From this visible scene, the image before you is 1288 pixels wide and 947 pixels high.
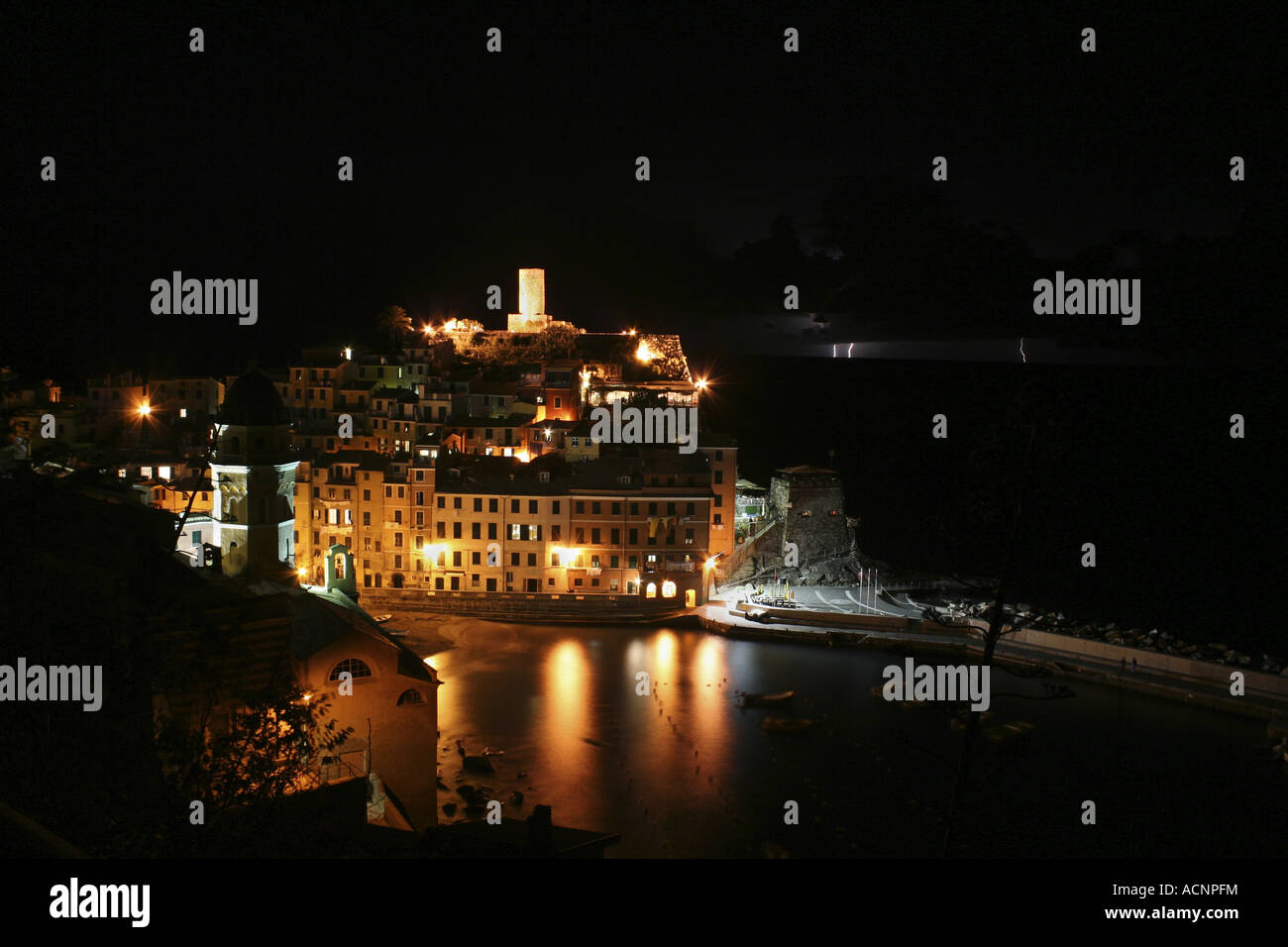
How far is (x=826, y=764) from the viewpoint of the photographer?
487 inches

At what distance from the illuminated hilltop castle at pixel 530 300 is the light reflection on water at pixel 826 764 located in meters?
14.6

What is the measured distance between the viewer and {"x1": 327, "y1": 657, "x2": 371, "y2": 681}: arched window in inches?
311

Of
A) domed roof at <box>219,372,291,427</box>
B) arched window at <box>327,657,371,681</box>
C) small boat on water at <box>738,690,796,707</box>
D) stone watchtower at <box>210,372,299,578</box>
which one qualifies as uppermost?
domed roof at <box>219,372,291,427</box>

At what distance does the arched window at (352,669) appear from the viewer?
7.91 meters

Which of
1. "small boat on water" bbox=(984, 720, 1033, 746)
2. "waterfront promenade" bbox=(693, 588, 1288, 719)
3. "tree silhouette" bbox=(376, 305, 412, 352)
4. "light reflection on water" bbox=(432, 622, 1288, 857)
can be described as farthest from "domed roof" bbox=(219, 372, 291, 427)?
"tree silhouette" bbox=(376, 305, 412, 352)

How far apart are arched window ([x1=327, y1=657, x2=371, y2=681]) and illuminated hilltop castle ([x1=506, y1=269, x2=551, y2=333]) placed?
74.1ft

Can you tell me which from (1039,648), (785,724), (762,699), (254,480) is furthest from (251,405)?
(1039,648)

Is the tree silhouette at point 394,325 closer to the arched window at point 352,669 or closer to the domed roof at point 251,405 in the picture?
the domed roof at point 251,405

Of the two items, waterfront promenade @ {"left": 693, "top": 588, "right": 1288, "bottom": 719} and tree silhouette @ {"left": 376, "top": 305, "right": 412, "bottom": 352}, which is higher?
tree silhouette @ {"left": 376, "top": 305, "right": 412, "bottom": 352}

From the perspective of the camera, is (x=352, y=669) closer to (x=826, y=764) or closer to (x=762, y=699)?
(x=826, y=764)

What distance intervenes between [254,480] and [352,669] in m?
2.31

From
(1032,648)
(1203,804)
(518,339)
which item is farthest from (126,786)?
(518,339)

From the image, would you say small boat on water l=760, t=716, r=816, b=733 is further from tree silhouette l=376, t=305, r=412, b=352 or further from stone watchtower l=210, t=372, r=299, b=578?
tree silhouette l=376, t=305, r=412, b=352
